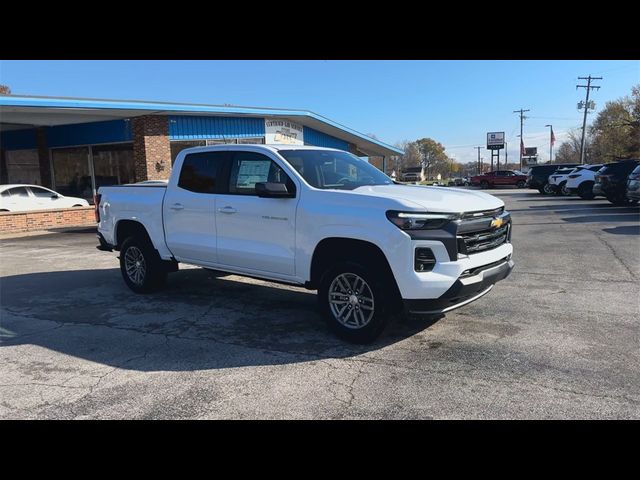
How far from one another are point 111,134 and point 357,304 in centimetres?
1869

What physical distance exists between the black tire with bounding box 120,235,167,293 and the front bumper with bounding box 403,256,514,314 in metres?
4.02

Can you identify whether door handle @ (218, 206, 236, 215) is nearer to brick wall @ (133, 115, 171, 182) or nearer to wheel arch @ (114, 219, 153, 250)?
wheel arch @ (114, 219, 153, 250)

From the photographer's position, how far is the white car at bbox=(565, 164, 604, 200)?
22672 millimetres

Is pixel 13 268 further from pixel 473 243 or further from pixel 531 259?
pixel 531 259

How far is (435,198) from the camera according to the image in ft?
15.8

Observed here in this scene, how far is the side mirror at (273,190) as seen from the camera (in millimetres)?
5164

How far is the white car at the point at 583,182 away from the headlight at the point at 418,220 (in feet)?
69.9

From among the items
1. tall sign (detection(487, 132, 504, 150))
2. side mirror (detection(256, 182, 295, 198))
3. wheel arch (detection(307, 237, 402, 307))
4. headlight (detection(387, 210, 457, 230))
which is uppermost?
tall sign (detection(487, 132, 504, 150))

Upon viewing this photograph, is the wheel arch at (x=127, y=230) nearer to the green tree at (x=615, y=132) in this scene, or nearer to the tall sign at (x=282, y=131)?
the tall sign at (x=282, y=131)

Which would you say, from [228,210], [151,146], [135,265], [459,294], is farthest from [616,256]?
[151,146]

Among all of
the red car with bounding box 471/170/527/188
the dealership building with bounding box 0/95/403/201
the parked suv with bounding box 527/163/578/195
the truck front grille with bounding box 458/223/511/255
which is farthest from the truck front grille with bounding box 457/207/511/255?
the red car with bounding box 471/170/527/188

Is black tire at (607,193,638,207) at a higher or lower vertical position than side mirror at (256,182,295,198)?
lower

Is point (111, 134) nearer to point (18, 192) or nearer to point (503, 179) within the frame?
point (18, 192)

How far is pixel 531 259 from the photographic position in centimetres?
942
